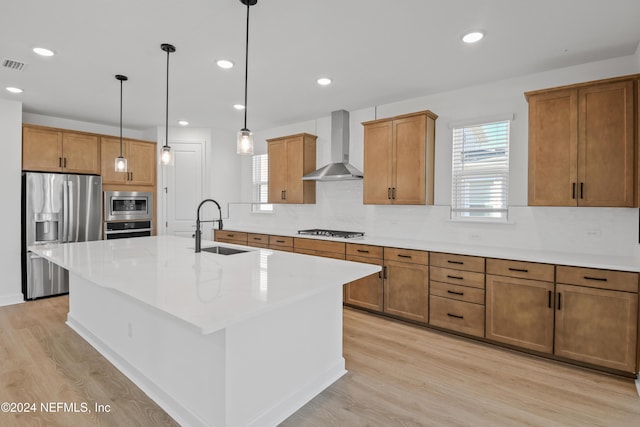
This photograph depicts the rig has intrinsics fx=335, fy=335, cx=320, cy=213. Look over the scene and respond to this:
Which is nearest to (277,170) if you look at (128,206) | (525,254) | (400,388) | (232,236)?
(232,236)

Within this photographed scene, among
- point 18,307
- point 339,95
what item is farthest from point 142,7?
point 18,307

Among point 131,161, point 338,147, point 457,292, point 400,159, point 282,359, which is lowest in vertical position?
point 282,359

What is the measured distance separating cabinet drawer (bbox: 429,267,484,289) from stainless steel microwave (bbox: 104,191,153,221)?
183 inches

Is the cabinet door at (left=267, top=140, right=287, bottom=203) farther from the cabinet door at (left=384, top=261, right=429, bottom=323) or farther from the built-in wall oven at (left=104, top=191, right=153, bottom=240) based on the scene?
the cabinet door at (left=384, top=261, right=429, bottom=323)

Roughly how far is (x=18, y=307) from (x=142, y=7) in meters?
4.15

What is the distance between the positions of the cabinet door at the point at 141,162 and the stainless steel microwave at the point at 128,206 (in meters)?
0.23

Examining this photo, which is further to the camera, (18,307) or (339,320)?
(18,307)

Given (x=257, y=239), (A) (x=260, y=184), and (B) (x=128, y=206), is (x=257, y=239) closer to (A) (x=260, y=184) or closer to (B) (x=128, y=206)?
(A) (x=260, y=184)

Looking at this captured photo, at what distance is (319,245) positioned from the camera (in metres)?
4.41

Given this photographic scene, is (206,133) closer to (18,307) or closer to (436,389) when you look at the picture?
(18,307)

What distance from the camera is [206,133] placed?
5980 mm

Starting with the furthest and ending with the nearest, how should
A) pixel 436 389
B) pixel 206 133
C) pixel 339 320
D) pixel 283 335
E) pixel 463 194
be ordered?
pixel 206 133
pixel 463 194
pixel 339 320
pixel 436 389
pixel 283 335

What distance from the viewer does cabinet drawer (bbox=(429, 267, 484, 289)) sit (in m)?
3.19

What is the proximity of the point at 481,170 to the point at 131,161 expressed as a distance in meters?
5.20
